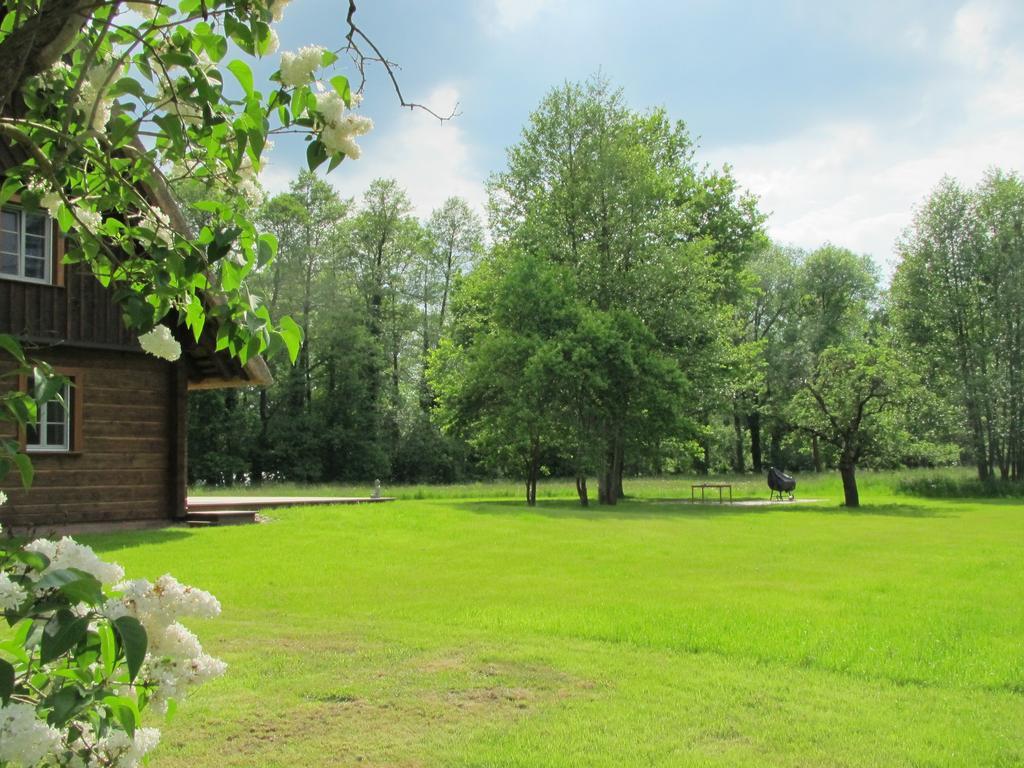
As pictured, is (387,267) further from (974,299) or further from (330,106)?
(330,106)

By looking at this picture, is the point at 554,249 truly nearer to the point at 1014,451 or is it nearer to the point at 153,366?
the point at 153,366

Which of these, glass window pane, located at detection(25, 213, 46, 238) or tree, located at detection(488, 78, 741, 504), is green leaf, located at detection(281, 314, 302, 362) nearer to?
glass window pane, located at detection(25, 213, 46, 238)

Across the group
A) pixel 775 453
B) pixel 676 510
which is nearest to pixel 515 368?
pixel 676 510

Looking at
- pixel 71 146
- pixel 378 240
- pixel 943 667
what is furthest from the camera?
pixel 378 240

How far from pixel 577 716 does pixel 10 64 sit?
4.24m

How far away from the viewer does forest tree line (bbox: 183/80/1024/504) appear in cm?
2612

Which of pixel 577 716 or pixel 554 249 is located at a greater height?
pixel 554 249

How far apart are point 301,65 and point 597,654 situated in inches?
202

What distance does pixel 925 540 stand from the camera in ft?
50.7

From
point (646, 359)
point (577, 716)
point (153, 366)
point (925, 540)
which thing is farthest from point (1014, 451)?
point (577, 716)

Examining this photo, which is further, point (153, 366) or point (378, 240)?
point (378, 240)

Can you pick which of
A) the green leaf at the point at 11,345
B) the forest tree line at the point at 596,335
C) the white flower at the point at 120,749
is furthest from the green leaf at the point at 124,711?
the forest tree line at the point at 596,335

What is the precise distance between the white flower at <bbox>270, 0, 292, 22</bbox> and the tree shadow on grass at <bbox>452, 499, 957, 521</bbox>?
57.3 ft

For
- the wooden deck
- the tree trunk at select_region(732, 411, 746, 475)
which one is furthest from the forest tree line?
the wooden deck
